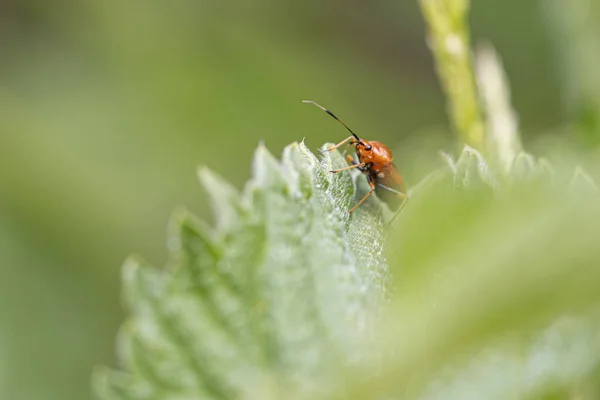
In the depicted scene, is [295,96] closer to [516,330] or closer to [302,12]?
[302,12]

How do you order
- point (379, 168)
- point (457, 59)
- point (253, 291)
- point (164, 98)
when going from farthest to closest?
point (164, 98)
point (379, 168)
point (457, 59)
point (253, 291)

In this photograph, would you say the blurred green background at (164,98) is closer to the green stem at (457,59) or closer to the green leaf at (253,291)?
the green stem at (457,59)

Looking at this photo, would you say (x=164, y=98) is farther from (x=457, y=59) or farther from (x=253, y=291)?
(x=253, y=291)

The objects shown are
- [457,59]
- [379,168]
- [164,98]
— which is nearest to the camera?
[457,59]

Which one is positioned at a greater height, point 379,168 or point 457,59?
point 379,168

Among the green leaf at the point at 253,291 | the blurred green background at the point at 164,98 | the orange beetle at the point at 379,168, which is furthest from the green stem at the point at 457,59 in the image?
the blurred green background at the point at 164,98

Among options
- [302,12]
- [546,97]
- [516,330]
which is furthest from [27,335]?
[516,330]

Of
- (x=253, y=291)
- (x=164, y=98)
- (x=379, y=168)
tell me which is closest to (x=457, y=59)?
(x=379, y=168)
